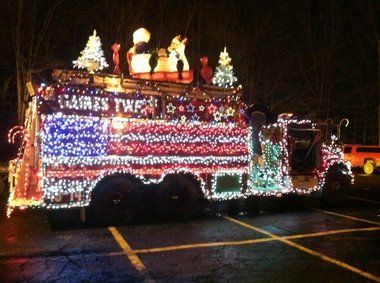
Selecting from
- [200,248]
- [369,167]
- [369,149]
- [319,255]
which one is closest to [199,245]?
[200,248]

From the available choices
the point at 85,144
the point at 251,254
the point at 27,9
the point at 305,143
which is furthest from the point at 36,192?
the point at 27,9

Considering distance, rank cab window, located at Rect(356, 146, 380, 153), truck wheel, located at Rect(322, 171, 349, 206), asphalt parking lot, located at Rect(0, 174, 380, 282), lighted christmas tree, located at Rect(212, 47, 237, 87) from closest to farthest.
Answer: asphalt parking lot, located at Rect(0, 174, 380, 282) < lighted christmas tree, located at Rect(212, 47, 237, 87) < truck wheel, located at Rect(322, 171, 349, 206) < cab window, located at Rect(356, 146, 380, 153)

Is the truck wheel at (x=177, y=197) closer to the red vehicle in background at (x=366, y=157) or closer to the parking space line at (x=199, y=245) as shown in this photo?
the parking space line at (x=199, y=245)

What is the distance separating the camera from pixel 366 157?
84.4 ft

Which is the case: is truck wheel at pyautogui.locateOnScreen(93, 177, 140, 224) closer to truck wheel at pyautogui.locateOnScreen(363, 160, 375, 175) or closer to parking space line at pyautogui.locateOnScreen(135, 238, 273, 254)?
parking space line at pyautogui.locateOnScreen(135, 238, 273, 254)

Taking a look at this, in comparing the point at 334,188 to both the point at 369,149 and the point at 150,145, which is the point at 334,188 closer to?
the point at 150,145

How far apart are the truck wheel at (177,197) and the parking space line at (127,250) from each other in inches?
48.3

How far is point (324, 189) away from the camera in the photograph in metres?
12.1

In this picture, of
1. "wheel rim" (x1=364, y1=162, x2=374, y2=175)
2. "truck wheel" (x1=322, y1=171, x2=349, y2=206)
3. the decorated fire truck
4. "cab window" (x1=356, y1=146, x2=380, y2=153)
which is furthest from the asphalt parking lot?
"cab window" (x1=356, y1=146, x2=380, y2=153)

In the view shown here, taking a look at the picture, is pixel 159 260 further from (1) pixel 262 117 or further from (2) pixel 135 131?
(1) pixel 262 117

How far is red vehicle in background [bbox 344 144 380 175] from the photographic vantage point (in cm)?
2534

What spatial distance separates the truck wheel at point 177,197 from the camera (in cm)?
1002

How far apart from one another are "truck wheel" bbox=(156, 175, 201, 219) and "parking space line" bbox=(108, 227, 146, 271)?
123 centimetres

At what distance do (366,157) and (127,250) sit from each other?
20.8 metres
